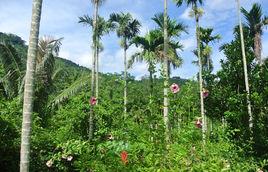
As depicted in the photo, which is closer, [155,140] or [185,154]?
[185,154]

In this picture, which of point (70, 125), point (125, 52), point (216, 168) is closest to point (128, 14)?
point (125, 52)

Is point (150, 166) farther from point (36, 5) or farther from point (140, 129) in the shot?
point (36, 5)

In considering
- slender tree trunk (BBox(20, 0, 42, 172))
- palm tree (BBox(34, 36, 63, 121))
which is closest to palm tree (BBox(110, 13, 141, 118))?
palm tree (BBox(34, 36, 63, 121))

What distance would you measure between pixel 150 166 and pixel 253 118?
7.55 metres

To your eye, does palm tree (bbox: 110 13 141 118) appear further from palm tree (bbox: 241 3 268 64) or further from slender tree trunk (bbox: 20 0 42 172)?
slender tree trunk (bbox: 20 0 42 172)

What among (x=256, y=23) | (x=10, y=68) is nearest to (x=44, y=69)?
(x=10, y=68)

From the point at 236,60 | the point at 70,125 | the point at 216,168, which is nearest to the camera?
the point at 216,168

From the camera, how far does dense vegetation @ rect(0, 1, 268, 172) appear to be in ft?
23.4

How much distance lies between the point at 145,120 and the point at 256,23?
17750 mm

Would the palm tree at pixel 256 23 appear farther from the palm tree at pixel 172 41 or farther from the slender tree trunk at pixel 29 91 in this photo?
the slender tree trunk at pixel 29 91

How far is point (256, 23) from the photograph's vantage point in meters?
24.2

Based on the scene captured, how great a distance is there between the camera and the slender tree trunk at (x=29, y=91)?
7031 mm

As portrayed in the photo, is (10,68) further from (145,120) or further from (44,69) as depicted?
(145,120)

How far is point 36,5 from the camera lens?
782 centimetres
